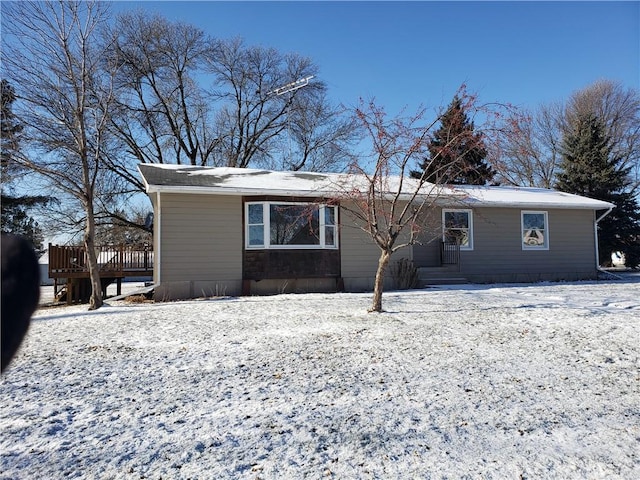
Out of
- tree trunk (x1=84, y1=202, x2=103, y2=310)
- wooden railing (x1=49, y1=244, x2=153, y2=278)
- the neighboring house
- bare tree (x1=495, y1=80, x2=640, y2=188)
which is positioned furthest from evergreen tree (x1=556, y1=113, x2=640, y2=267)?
tree trunk (x1=84, y1=202, x2=103, y2=310)

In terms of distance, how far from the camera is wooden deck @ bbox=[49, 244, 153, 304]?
12312mm

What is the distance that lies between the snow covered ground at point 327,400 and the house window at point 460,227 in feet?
22.2

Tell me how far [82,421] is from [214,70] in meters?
24.6

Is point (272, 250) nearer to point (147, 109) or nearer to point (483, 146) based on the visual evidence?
point (483, 146)

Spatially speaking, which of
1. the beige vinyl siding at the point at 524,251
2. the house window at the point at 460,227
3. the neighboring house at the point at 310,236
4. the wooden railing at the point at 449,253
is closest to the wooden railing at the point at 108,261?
the neighboring house at the point at 310,236

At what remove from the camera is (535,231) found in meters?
14.0

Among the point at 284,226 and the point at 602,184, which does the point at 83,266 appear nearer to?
the point at 284,226

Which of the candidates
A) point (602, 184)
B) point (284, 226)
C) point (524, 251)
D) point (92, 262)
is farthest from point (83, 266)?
point (602, 184)

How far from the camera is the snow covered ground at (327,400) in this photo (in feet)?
8.50

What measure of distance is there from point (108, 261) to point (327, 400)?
1153cm

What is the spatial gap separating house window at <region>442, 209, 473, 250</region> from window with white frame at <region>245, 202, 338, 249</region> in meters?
4.06

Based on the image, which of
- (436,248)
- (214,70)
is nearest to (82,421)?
(436,248)

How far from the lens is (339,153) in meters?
25.0

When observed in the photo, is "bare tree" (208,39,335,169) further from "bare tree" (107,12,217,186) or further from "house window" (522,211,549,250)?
"house window" (522,211,549,250)
